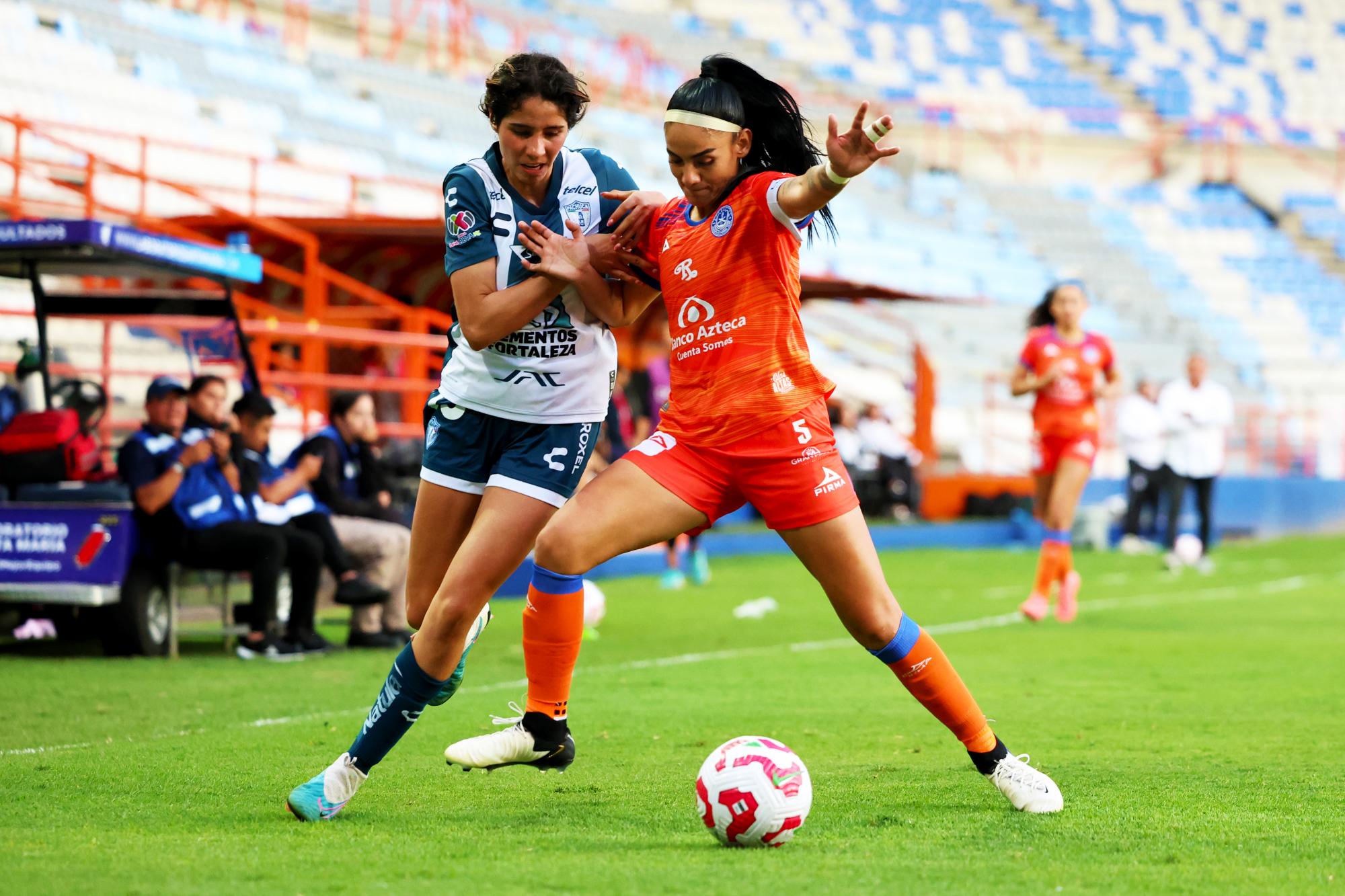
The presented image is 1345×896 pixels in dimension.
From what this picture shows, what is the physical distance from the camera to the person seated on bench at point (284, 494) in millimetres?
9297

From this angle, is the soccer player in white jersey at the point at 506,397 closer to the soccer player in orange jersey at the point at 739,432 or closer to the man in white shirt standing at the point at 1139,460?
the soccer player in orange jersey at the point at 739,432

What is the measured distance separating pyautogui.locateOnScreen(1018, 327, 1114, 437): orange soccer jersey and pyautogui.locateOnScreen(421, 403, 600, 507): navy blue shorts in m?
6.73

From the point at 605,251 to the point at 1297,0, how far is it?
41.1m

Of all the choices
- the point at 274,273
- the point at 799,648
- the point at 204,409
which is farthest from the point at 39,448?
the point at 274,273

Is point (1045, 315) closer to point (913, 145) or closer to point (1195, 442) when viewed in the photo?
point (1195, 442)

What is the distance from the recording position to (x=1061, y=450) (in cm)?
1102

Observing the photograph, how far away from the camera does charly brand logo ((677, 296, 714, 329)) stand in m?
4.58

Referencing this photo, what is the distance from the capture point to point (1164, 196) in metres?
37.0

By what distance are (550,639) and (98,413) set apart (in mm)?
6483

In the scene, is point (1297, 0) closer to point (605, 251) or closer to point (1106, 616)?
point (1106, 616)

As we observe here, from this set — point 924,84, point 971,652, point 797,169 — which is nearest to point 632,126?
point 924,84

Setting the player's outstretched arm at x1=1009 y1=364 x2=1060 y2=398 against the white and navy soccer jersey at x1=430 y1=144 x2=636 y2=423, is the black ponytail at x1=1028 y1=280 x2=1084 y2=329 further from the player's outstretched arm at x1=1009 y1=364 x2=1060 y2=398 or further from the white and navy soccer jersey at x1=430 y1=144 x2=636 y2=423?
the white and navy soccer jersey at x1=430 y1=144 x2=636 y2=423

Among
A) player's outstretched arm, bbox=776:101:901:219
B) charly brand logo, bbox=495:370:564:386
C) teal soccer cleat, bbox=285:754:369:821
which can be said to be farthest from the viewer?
charly brand logo, bbox=495:370:564:386

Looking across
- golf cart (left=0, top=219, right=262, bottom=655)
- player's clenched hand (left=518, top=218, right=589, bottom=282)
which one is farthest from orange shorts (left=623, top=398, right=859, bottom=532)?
golf cart (left=0, top=219, right=262, bottom=655)
